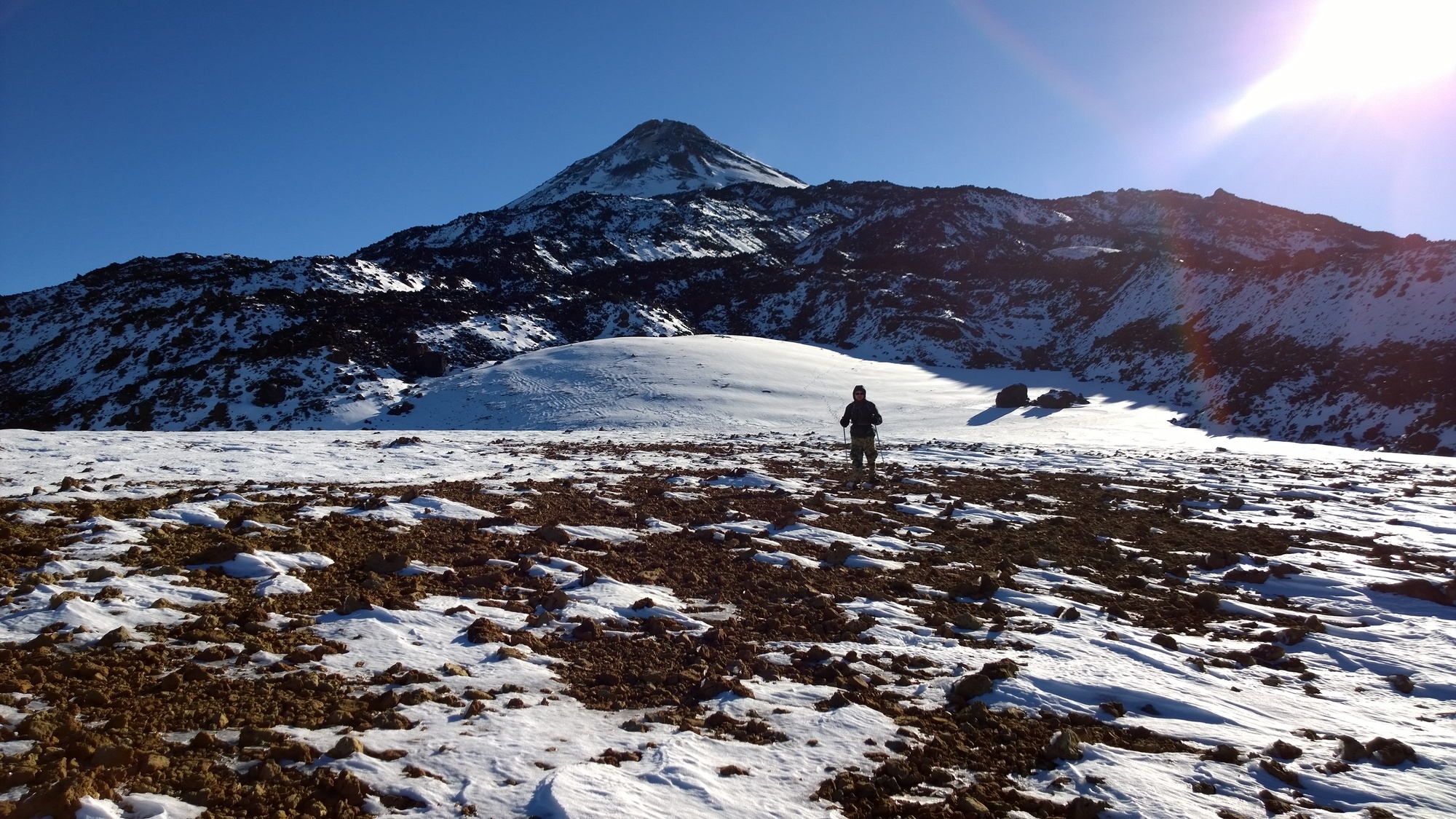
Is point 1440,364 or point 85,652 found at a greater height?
point 1440,364

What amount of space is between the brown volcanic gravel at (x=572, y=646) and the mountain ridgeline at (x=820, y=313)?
77.5 ft

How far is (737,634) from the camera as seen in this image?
18.2 ft

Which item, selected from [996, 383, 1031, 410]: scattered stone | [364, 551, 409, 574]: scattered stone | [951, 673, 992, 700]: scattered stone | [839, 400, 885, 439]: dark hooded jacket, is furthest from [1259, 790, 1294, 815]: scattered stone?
[996, 383, 1031, 410]: scattered stone

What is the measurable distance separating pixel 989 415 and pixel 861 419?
714 inches

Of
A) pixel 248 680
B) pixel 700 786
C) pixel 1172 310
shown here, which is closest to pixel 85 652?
pixel 248 680

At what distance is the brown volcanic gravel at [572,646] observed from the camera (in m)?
3.25

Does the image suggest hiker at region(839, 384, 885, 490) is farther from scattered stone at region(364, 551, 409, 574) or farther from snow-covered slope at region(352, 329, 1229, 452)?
snow-covered slope at region(352, 329, 1229, 452)

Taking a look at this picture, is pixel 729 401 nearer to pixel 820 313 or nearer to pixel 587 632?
pixel 587 632

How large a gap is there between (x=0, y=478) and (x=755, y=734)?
10.8 m

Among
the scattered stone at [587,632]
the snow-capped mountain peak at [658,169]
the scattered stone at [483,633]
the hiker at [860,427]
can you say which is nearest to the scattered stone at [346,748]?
the scattered stone at [483,633]

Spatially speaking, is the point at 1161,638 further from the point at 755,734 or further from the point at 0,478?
the point at 0,478

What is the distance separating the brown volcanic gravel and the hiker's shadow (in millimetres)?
18324

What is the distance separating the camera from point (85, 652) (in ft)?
13.9

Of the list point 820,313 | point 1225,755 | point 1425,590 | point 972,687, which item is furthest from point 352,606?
point 820,313
